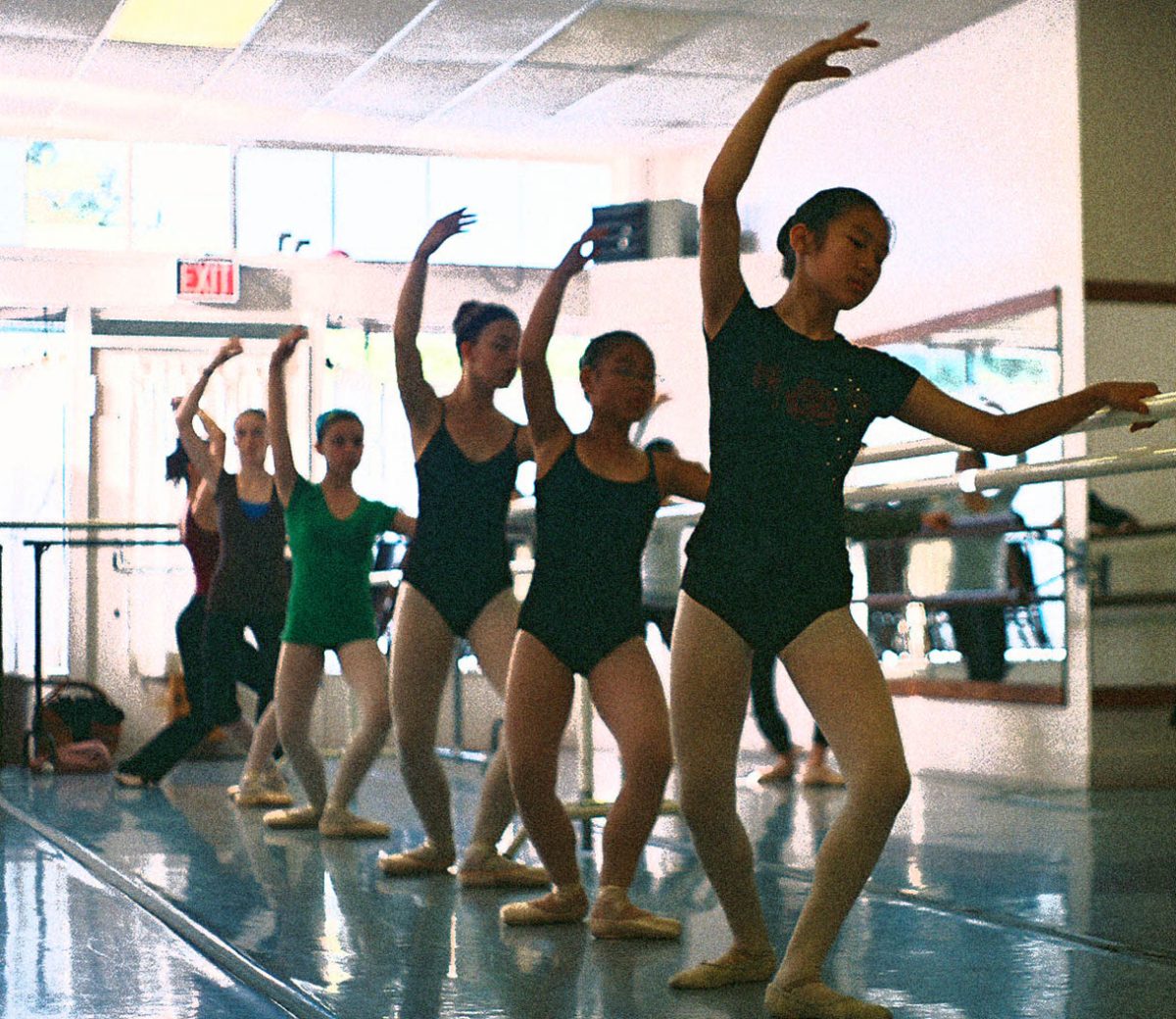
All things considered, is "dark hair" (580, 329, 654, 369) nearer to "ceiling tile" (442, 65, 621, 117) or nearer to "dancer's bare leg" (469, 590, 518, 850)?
"dancer's bare leg" (469, 590, 518, 850)

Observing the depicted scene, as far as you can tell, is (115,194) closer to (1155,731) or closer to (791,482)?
(1155,731)

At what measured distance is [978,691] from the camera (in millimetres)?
7855

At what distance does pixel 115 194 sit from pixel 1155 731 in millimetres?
5932

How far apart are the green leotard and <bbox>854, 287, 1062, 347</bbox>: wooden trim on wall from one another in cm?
255

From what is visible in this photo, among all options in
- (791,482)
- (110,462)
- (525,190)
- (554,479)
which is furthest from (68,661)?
(791,482)

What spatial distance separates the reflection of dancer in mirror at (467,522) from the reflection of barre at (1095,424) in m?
0.77

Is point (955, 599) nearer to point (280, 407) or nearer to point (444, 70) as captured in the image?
point (444, 70)

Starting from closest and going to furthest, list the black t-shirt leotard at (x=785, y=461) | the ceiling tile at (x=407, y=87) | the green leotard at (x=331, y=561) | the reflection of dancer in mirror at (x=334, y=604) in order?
1. the black t-shirt leotard at (x=785, y=461)
2. the reflection of dancer in mirror at (x=334, y=604)
3. the green leotard at (x=331, y=561)
4. the ceiling tile at (x=407, y=87)

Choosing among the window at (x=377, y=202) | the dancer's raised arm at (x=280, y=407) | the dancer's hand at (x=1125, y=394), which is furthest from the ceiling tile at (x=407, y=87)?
the dancer's hand at (x=1125, y=394)

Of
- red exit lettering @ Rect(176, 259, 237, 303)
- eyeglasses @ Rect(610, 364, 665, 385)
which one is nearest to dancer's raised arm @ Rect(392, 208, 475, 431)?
eyeglasses @ Rect(610, 364, 665, 385)

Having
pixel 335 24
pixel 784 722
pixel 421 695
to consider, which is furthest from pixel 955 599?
pixel 421 695

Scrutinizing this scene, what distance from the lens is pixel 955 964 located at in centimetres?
319

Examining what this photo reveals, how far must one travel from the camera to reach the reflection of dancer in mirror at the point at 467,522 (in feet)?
13.4

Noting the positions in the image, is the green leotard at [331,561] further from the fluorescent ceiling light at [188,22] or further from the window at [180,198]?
the window at [180,198]
